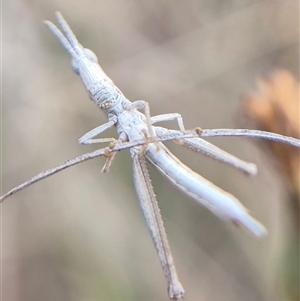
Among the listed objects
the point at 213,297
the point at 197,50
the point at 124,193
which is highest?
the point at 197,50

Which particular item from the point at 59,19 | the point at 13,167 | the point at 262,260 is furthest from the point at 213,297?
the point at 59,19

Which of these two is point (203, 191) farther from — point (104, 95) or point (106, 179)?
Answer: point (106, 179)

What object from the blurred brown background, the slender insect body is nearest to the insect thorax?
the slender insect body

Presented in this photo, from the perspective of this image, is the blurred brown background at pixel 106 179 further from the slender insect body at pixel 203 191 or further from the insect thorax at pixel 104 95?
the slender insect body at pixel 203 191

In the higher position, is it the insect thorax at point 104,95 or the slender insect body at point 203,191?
the insect thorax at point 104,95

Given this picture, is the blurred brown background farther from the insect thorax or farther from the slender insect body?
the slender insect body

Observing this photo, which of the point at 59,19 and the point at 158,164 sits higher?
the point at 59,19

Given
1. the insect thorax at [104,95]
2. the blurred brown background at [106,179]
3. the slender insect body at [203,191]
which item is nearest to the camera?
the slender insect body at [203,191]

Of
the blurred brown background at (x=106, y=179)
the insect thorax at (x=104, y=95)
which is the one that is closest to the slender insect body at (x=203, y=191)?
the insect thorax at (x=104, y=95)

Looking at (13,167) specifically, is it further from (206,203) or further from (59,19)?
(206,203)
